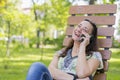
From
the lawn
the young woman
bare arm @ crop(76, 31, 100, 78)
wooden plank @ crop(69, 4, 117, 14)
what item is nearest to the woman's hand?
the young woman

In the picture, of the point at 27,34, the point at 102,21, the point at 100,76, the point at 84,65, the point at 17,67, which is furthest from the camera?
the point at 27,34

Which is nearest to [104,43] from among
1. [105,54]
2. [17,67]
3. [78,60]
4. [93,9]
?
[105,54]

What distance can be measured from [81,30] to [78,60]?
332 mm

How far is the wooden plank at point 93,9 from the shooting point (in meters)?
3.89

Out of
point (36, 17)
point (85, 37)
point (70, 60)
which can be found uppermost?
point (85, 37)

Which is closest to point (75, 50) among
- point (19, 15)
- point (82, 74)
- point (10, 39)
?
point (82, 74)

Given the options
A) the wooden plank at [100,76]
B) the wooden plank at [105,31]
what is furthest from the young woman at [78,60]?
the wooden plank at [105,31]

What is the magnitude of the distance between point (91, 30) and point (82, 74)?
1.68 ft

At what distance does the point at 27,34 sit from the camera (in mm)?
17406

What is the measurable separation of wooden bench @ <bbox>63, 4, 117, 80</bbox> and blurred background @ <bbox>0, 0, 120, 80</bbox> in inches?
121

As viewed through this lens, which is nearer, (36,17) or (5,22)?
(5,22)

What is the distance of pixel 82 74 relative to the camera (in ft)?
10.6

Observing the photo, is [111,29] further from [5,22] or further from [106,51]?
[5,22]

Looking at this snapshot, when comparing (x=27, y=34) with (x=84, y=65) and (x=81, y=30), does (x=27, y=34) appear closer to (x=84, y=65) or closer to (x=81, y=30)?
(x=81, y=30)
